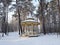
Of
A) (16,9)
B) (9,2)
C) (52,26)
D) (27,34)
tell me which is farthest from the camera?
(52,26)

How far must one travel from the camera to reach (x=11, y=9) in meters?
29.7

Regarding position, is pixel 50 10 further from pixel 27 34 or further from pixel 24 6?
pixel 27 34

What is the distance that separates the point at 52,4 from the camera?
30562mm

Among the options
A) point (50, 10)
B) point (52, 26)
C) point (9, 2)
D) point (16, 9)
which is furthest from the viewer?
point (52, 26)

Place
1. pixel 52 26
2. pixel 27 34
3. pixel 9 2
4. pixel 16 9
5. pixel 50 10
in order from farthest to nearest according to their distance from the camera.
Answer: pixel 52 26
pixel 50 10
pixel 9 2
pixel 16 9
pixel 27 34

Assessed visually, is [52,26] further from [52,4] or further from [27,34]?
[27,34]

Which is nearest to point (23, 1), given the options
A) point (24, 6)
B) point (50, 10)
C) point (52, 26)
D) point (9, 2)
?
point (24, 6)

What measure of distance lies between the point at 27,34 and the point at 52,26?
15705 millimetres

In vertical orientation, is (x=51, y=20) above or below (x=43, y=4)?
below

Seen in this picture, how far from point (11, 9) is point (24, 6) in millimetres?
2586

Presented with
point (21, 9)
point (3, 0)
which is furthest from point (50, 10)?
point (3, 0)

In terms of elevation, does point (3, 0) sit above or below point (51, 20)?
above

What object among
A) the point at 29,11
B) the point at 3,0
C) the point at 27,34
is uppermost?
the point at 3,0

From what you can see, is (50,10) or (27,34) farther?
(50,10)
